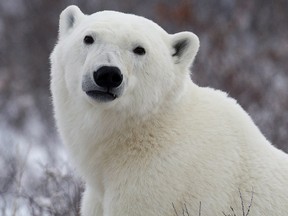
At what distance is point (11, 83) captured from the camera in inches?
771

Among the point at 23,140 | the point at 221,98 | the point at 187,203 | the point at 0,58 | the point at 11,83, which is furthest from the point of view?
the point at 0,58

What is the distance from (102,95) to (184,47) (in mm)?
596

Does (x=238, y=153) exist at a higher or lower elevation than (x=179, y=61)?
lower

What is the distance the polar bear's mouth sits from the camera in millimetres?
4152

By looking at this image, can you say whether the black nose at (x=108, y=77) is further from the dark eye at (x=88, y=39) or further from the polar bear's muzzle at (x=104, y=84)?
the dark eye at (x=88, y=39)

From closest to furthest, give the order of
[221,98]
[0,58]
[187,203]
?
[187,203] < [221,98] < [0,58]

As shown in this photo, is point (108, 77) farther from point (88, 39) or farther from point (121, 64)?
point (88, 39)

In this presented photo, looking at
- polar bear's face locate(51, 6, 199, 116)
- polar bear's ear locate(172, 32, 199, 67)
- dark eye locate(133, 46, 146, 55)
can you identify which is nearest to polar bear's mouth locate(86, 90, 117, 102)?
polar bear's face locate(51, 6, 199, 116)

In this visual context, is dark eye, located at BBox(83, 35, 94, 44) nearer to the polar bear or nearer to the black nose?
the polar bear

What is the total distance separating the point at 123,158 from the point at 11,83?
51.3ft

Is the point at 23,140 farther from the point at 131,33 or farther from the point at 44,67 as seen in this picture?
the point at 131,33

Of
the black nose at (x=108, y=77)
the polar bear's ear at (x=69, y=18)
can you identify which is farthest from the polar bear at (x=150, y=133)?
the polar bear's ear at (x=69, y=18)

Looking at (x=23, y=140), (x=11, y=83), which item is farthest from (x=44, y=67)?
(x=23, y=140)

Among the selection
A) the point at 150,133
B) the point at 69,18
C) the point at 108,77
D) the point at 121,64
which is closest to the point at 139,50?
the point at 121,64
